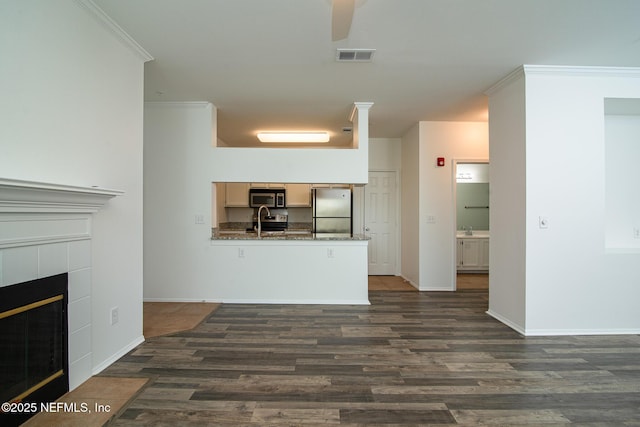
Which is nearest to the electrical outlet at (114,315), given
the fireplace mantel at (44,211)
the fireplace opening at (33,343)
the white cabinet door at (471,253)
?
the fireplace opening at (33,343)

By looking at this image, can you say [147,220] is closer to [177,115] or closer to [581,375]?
[177,115]

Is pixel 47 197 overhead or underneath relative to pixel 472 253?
overhead

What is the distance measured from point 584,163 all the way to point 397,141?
3225 mm

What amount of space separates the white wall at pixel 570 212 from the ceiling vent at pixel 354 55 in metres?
1.66

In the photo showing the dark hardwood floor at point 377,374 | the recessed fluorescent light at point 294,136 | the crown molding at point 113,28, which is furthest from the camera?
the recessed fluorescent light at point 294,136

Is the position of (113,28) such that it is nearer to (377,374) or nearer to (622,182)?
(377,374)

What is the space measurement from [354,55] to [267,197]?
3.81 m

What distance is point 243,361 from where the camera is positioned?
7.91ft

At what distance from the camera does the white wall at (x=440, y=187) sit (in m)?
4.81


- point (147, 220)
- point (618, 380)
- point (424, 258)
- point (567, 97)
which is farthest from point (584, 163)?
point (147, 220)

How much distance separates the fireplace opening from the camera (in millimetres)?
1561

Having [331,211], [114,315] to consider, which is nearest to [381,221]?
[331,211]

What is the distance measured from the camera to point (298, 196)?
20.4 ft

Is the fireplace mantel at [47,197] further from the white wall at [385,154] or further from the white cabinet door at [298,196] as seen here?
the white wall at [385,154]
